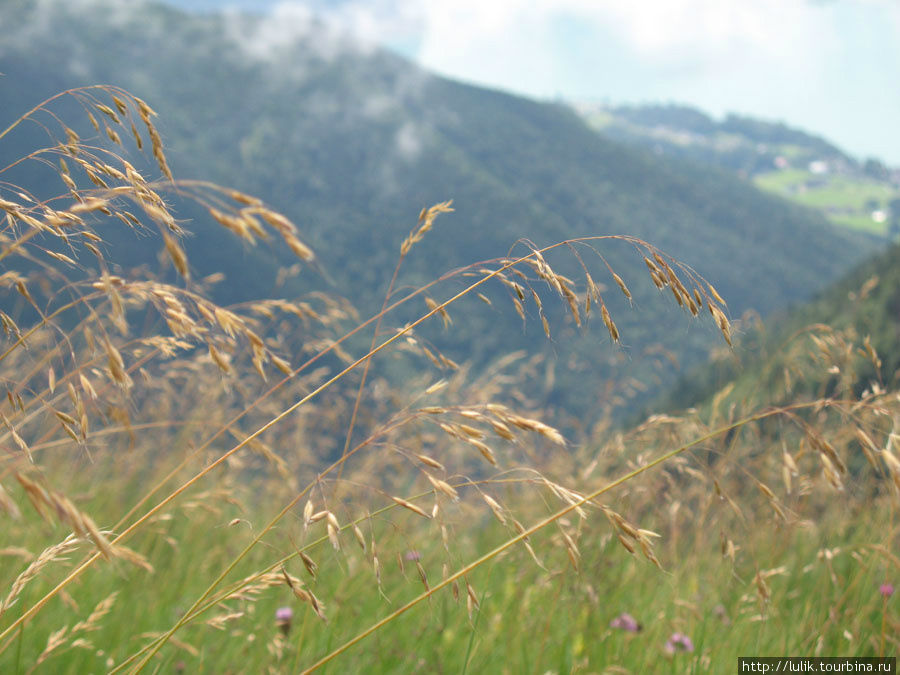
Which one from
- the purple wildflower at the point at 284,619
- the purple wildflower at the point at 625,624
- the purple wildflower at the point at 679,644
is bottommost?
the purple wildflower at the point at 284,619

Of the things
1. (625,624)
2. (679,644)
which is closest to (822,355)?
(679,644)

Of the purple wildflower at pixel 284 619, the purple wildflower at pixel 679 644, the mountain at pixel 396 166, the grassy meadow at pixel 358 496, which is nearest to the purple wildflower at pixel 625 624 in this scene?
the grassy meadow at pixel 358 496

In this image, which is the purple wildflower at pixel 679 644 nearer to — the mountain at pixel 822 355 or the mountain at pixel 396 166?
the mountain at pixel 822 355

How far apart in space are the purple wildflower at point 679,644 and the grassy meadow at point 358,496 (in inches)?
0.4

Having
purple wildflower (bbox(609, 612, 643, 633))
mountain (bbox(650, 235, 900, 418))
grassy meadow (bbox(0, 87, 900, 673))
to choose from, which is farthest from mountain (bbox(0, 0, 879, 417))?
purple wildflower (bbox(609, 612, 643, 633))

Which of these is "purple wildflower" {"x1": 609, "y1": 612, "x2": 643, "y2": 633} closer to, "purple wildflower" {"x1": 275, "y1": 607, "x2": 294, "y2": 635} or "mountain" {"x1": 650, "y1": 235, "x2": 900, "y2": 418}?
"mountain" {"x1": 650, "y1": 235, "x2": 900, "y2": 418}

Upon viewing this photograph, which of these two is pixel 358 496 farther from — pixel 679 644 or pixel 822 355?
pixel 822 355

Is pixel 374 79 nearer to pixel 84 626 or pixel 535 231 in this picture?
pixel 535 231

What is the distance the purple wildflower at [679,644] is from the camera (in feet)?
6.26

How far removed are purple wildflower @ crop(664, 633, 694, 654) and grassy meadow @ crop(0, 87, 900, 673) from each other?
11mm

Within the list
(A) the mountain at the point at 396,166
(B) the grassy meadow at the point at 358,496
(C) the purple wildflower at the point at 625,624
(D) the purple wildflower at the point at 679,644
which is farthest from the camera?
(A) the mountain at the point at 396,166

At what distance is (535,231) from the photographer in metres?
115

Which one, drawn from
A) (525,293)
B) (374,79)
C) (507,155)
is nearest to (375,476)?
(525,293)

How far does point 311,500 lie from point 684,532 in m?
3.07
